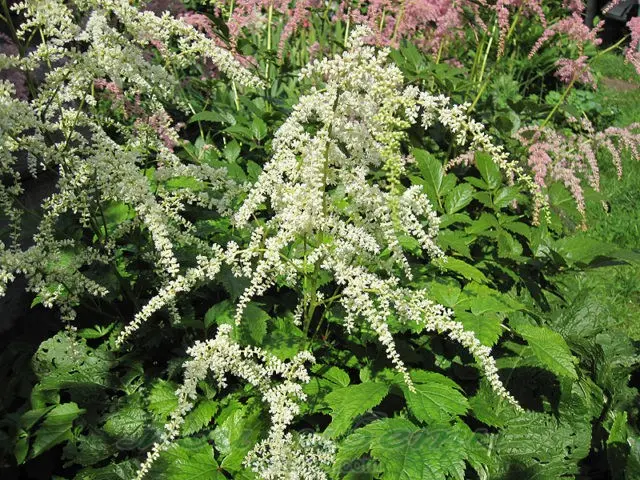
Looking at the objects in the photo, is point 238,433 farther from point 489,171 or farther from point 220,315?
point 489,171

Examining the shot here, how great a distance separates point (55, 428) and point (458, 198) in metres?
2.06

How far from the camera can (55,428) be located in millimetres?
2350

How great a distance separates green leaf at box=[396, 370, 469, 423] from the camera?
6.88 feet

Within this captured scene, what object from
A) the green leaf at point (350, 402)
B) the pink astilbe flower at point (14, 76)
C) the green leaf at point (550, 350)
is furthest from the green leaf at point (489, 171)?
the pink astilbe flower at point (14, 76)

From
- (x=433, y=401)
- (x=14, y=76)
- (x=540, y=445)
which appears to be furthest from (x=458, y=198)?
(x=14, y=76)

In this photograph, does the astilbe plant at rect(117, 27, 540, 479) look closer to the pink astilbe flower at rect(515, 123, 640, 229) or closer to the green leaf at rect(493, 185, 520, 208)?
the green leaf at rect(493, 185, 520, 208)

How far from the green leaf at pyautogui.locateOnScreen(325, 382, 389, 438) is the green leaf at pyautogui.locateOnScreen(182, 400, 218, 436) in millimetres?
446

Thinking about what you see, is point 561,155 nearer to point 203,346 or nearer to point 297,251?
point 297,251

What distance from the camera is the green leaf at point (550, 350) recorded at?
2.38m

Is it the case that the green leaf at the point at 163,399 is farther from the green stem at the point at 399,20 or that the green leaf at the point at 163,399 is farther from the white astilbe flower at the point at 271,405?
the green stem at the point at 399,20

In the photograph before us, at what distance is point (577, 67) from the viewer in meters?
4.05

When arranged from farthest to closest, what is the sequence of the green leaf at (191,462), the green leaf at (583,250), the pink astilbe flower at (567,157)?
the pink astilbe flower at (567,157) → the green leaf at (583,250) → the green leaf at (191,462)

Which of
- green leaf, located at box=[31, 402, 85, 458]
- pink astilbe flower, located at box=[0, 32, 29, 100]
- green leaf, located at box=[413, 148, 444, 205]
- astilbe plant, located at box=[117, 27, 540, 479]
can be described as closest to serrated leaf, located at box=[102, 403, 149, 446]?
green leaf, located at box=[31, 402, 85, 458]

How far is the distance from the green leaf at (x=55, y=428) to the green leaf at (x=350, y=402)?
0.90m
